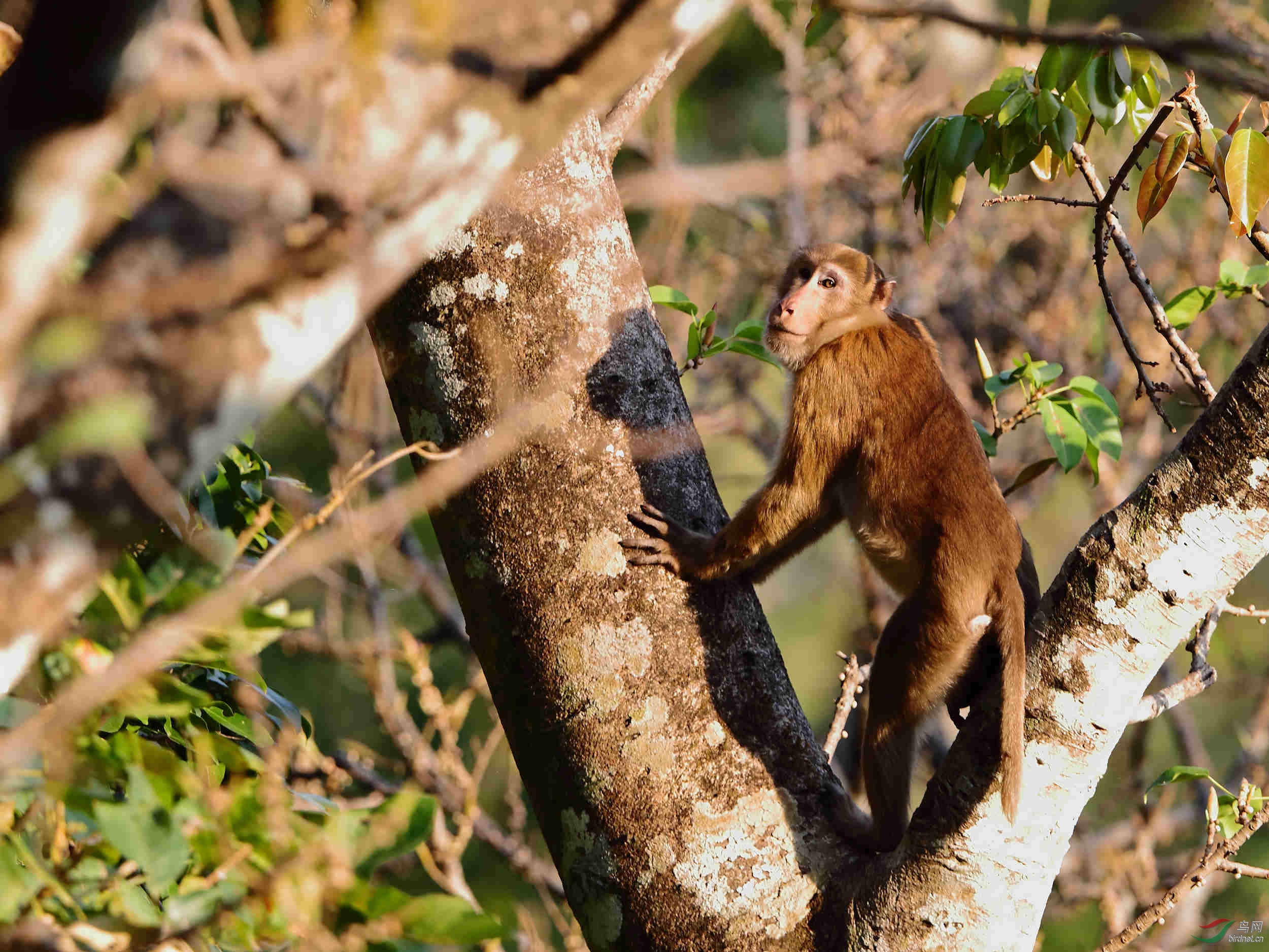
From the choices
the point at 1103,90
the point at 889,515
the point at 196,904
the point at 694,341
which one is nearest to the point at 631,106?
the point at 694,341

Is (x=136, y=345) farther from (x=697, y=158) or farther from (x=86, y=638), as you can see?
(x=697, y=158)

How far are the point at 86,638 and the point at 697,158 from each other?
374 inches

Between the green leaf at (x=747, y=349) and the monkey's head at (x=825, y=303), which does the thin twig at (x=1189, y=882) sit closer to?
the green leaf at (x=747, y=349)

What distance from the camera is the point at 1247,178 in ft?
7.89

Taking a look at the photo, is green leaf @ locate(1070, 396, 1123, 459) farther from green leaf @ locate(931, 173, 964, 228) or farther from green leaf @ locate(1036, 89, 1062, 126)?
green leaf @ locate(1036, 89, 1062, 126)

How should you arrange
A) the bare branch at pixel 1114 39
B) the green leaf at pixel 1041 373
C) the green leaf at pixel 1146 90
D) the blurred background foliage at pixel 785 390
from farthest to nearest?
the blurred background foliage at pixel 785 390
the green leaf at pixel 1041 373
the green leaf at pixel 1146 90
the bare branch at pixel 1114 39

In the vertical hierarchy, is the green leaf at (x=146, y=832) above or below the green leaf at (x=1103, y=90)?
above

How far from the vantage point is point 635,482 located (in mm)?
2441

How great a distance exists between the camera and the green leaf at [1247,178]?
239 cm

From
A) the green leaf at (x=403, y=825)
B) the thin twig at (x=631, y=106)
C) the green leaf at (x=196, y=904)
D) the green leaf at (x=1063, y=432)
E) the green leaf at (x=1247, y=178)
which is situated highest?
the thin twig at (x=631, y=106)

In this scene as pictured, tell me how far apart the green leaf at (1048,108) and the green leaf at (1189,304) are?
2.59 ft

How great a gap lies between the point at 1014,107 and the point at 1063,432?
2.67 feet

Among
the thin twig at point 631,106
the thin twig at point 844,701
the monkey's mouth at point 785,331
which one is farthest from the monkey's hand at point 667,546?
the monkey's mouth at point 785,331

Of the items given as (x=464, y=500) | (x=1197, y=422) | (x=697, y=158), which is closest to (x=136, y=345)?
(x=464, y=500)
